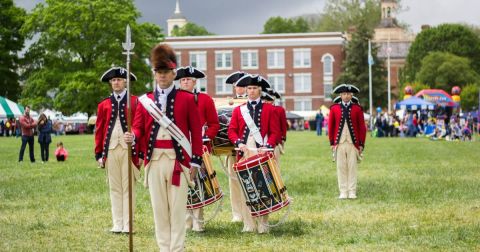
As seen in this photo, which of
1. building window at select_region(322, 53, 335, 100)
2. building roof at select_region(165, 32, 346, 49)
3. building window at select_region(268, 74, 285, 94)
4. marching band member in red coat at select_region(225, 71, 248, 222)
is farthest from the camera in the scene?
building window at select_region(268, 74, 285, 94)

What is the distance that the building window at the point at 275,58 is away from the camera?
11350 centimetres

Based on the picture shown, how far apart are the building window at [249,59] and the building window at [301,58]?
467cm

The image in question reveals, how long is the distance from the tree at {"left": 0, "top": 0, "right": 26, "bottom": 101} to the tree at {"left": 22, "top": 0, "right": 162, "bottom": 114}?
2.33 meters

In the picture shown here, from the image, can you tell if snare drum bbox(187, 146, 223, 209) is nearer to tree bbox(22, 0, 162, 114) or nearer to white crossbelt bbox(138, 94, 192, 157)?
white crossbelt bbox(138, 94, 192, 157)

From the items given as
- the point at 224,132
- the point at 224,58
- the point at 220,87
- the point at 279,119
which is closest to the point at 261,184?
the point at 279,119

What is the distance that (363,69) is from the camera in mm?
100500

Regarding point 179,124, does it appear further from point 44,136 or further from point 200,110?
point 44,136

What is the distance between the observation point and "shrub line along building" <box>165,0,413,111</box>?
11275 centimetres

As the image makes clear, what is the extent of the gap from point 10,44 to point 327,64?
44507 millimetres

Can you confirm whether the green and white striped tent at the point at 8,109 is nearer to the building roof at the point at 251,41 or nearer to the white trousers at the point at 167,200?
the white trousers at the point at 167,200

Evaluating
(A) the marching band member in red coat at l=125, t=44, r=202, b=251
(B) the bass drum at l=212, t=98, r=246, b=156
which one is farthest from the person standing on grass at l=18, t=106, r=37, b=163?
(A) the marching band member in red coat at l=125, t=44, r=202, b=251

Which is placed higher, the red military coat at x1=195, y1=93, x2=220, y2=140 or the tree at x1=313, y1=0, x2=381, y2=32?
the tree at x1=313, y1=0, x2=381, y2=32

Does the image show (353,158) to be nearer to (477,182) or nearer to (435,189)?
(435,189)

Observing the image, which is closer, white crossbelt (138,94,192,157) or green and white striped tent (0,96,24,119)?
white crossbelt (138,94,192,157)
